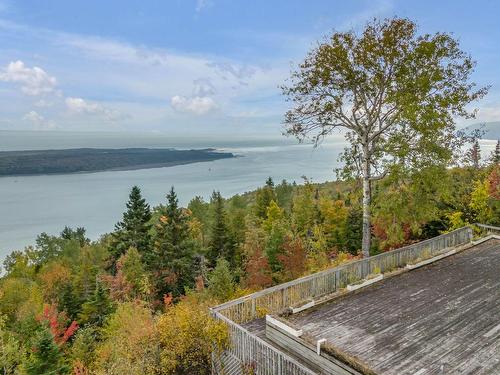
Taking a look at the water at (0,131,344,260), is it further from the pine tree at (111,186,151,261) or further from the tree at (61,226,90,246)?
the pine tree at (111,186,151,261)

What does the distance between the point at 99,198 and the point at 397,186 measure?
4422 inches

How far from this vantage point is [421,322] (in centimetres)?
807

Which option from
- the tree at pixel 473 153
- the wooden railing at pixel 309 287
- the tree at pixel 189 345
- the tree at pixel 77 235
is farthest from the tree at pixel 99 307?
the tree at pixel 77 235

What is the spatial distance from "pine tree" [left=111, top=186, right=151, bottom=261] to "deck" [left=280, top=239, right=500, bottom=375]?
3232cm

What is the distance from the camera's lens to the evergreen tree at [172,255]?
32.8m

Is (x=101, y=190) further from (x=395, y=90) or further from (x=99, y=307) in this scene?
(x=395, y=90)

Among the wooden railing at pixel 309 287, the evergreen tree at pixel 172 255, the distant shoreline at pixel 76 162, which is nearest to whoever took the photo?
the wooden railing at pixel 309 287

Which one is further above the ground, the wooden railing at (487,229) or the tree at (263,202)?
the wooden railing at (487,229)

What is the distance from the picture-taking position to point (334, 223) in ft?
133

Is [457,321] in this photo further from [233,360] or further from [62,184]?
[62,184]

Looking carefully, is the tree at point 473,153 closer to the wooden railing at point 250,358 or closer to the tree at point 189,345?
the wooden railing at point 250,358

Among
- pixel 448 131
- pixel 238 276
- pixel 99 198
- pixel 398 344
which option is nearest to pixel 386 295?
pixel 398 344

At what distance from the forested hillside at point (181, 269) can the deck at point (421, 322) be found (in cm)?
282

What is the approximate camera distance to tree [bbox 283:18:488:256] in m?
12.1
